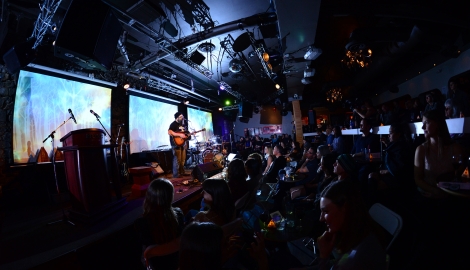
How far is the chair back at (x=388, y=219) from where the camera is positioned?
1532 mm

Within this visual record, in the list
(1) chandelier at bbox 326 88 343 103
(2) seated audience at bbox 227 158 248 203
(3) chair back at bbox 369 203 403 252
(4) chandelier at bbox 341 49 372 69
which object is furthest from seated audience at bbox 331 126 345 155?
(1) chandelier at bbox 326 88 343 103

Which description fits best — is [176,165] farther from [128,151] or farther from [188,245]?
[188,245]

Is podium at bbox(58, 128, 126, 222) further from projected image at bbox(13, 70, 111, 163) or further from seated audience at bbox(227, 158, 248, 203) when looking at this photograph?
projected image at bbox(13, 70, 111, 163)

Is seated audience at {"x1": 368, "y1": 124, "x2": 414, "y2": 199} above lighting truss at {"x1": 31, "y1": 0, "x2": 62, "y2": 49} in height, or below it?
below

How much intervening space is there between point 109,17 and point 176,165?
429cm

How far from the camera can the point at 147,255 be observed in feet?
5.97

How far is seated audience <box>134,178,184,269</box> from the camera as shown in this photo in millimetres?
1898

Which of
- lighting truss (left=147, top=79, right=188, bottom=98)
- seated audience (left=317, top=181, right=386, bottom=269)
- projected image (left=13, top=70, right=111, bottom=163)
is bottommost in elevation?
seated audience (left=317, top=181, right=386, bottom=269)

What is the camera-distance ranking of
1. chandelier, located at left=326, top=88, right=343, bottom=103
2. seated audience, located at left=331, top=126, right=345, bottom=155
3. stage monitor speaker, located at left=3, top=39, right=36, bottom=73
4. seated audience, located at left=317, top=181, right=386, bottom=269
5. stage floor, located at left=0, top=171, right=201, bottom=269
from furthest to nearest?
chandelier, located at left=326, top=88, right=343, bottom=103 < seated audience, located at left=331, top=126, right=345, bottom=155 < stage monitor speaker, located at left=3, top=39, right=36, bottom=73 < stage floor, located at left=0, top=171, right=201, bottom=269 < seated audience, located at left=317, top=181, right=386, bottom=269

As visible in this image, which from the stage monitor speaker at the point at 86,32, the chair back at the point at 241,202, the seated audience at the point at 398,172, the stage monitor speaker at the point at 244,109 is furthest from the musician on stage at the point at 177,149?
the stage monitor speaker at the point at 244,109

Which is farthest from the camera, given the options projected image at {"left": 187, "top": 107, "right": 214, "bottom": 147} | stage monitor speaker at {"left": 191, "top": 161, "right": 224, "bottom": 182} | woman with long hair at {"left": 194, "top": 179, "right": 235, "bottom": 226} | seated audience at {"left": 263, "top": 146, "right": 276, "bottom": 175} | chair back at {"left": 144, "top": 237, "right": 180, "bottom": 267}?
projected image at {"left": 187, "top": 107, "right": 214, "bottom": 147}

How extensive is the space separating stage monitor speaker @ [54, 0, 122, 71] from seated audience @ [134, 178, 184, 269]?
265cm

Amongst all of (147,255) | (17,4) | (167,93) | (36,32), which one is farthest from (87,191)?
(167,93)

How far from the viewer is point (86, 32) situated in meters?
3.28
